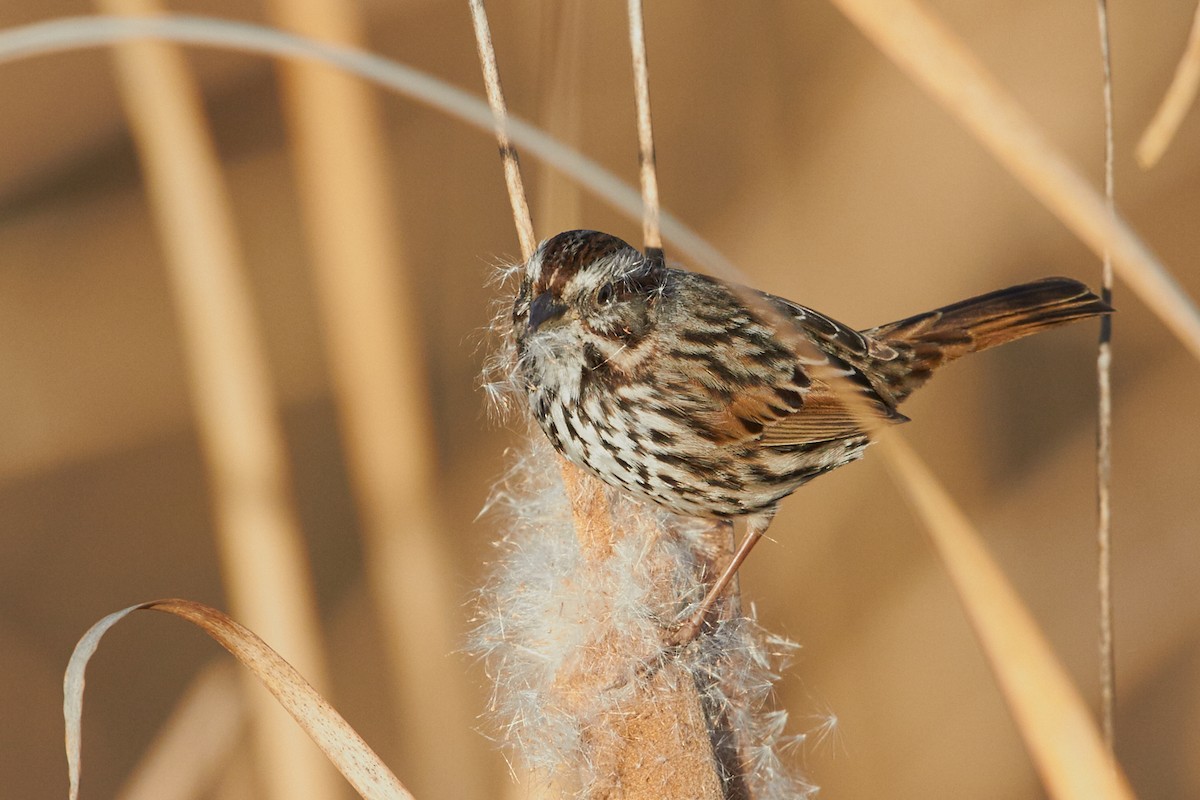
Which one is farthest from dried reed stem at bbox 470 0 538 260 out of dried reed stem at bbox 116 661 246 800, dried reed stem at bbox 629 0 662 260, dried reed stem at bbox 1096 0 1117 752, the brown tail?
dried reed stem at bbox 116 661 246 800

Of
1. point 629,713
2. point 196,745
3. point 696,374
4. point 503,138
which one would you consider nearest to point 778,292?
point 696,374

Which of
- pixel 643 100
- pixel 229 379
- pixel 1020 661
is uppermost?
pixel 229 379

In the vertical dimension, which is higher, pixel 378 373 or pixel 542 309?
pixel 378 373

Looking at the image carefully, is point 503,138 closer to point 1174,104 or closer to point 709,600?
point 709,600

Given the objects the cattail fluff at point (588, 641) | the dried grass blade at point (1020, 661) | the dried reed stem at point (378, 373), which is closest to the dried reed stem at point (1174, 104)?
the dried grass blade at point (1020, 661)

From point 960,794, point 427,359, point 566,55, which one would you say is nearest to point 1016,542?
point 960,794

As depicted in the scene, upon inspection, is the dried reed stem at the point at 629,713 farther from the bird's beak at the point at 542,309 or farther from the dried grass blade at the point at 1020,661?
the dried grass blade at the point at 1020,661

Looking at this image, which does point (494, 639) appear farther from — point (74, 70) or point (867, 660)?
point (74, 70)
